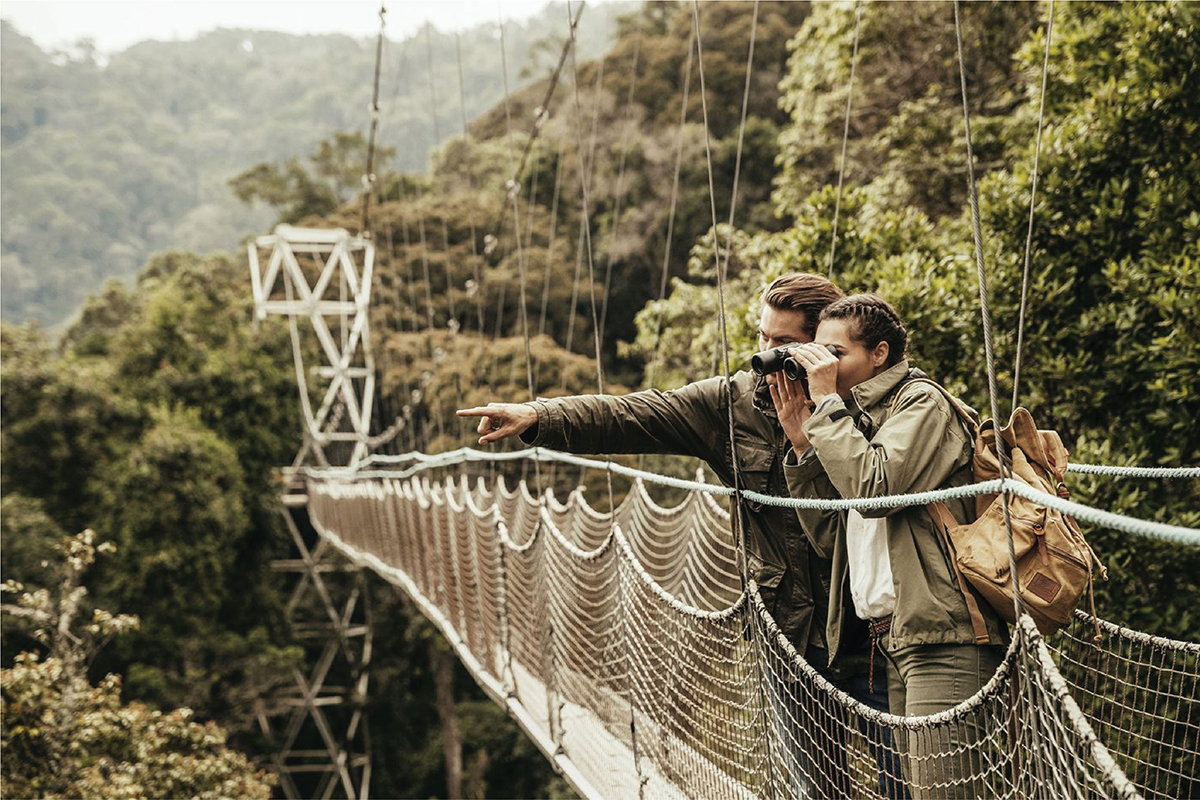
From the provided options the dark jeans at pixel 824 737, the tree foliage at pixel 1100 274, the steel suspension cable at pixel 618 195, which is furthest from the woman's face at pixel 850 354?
the steel suspension cable at pixel 618 195

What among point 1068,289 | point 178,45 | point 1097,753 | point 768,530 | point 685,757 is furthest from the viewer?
point 178,45

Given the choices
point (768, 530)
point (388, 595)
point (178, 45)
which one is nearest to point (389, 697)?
point (388, 595)

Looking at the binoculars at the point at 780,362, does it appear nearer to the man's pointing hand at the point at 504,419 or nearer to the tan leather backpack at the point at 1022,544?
the tan leather backpack at the point at 1022,544

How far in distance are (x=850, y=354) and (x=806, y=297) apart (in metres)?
0.14

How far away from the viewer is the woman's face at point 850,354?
124 centimetres

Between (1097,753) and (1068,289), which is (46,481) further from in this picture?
(1097,753)

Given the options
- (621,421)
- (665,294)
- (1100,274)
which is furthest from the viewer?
(665,294)

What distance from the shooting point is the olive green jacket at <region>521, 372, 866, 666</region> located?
1406 millimetres

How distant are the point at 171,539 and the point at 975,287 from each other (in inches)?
354

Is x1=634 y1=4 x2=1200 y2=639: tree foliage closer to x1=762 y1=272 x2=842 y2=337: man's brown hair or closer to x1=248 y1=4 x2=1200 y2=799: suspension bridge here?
x1=248 y1=4 x2=1200 y2=799: suspension bridge

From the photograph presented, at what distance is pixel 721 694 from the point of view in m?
2.53

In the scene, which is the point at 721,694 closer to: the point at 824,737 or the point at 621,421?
the point at 824,737

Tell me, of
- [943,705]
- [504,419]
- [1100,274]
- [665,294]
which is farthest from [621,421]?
[665,294]

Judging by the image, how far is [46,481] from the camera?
1096 centimetres
